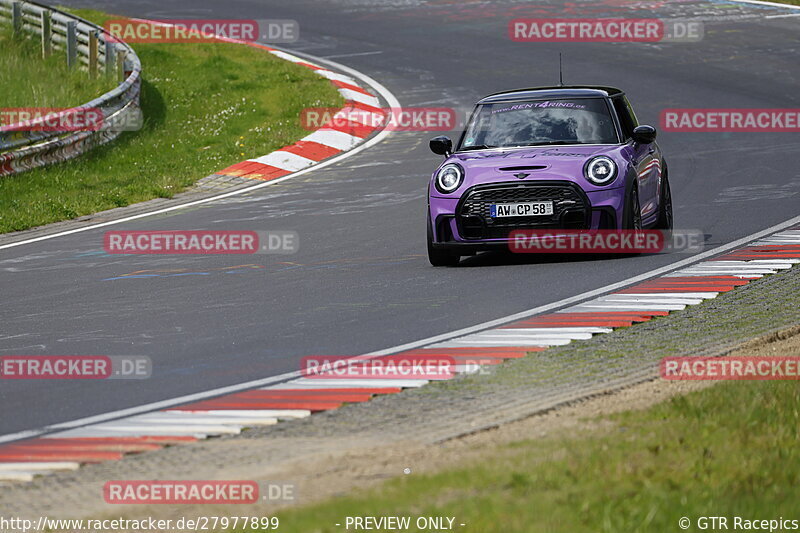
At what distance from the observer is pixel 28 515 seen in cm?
558

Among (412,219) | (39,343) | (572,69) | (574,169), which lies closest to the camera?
(39,343)

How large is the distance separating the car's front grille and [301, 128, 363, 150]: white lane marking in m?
8.48

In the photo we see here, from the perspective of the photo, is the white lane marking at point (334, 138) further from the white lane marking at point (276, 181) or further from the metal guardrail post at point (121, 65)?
the metal guardrail post at point (121, 65)

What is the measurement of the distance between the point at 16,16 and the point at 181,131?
7435 mm

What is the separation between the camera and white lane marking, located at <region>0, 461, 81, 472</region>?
624 centimetres

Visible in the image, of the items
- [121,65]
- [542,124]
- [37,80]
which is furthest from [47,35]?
[542,124]

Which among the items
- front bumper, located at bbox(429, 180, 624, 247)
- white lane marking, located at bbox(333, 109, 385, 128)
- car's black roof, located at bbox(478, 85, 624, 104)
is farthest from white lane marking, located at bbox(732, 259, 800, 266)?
white lane marking, located at bbox(333, 109, 385, 128)

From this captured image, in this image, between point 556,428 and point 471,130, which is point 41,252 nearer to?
point 471,130

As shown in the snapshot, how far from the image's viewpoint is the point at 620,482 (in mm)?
5465

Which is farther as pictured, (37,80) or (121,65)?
(121,65)

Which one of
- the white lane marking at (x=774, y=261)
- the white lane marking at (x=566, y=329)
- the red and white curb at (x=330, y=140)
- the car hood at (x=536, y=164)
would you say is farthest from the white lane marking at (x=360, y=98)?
the white lane marking at (x=566, y=329)

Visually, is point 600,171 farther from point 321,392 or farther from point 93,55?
point 93,55

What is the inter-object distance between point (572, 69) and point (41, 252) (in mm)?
13393

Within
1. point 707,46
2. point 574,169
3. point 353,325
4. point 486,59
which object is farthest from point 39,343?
point 707,46
